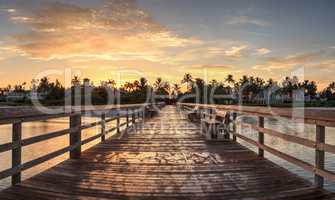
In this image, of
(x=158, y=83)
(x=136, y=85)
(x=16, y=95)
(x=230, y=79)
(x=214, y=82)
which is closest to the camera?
(x=214, y=82)

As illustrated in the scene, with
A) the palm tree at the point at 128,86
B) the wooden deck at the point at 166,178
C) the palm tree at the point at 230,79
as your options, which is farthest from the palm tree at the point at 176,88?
the wooden deck at the point at 166,178

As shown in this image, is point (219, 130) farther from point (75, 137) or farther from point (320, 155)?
point (320, 155)

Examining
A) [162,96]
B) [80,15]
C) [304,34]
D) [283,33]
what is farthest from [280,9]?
[162,96]

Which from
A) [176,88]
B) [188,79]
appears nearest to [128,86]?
[176,88]

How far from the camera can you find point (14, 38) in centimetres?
2200

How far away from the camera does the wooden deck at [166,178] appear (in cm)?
452

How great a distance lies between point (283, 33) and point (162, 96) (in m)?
87.4

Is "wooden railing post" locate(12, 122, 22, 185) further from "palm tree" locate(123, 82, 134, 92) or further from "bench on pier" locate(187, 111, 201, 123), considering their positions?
"palm tree" locate(123, 82, 134, 92)

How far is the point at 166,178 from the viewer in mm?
5457

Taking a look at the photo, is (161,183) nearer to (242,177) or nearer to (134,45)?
(242,177)

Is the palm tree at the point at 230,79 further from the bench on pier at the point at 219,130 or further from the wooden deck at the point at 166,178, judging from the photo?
the wooden deck at the point at 166,178

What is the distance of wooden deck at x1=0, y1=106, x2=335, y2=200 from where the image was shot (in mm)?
4520

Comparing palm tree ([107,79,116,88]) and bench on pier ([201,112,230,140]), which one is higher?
palm tree ([107,79,116,88])

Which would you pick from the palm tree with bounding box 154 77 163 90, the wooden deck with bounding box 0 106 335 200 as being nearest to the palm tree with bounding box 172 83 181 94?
the palm tree with bounding box 154 77 163 90
